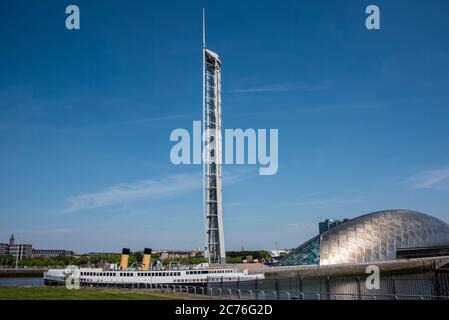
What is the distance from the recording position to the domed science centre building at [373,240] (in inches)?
3797

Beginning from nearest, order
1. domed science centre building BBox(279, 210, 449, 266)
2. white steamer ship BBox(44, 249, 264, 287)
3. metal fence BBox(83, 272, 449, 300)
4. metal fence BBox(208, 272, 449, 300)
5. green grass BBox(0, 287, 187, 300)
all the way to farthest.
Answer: green grass BBox(0, 287, 187, 300)
metal fence BBox(83, 272, 449, 300)
metal fence BBox(208, 272, 449, 300)
white steamer ship BBox(44, 249, 264, 287)
domed science centre building BBox(279, 210, 449, 266)

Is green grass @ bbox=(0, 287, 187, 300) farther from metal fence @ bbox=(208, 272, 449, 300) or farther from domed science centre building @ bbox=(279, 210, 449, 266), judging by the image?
domed science centre building @ bbox=(279, 210, 449, 266)

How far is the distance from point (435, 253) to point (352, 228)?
19.6 metres

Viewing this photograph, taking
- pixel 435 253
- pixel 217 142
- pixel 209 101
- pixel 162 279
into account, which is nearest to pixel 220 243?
pixel 162 279

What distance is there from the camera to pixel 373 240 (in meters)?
99.2

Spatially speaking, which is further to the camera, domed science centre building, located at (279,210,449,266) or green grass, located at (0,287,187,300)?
domed science centre building, located at (279,210,449,266)

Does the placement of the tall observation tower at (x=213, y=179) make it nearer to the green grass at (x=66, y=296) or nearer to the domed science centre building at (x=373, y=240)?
the domed science centre building at (x=373, y=240)

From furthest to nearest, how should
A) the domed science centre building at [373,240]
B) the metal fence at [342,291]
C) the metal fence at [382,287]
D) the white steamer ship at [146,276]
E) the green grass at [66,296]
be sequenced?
1. the domed science centre building at [373,240]
2. the white steamer ship at [146,276]
3. the metal fence at [382,287]
4. the metal fence at [342,291]
5. the green grass at [66,296]

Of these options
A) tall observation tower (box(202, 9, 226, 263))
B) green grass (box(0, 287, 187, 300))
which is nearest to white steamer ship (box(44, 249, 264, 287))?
tall observation tower (box(202, 9, 226, 263))

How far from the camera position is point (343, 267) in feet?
279

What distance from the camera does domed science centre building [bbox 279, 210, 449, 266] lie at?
96.4 meters

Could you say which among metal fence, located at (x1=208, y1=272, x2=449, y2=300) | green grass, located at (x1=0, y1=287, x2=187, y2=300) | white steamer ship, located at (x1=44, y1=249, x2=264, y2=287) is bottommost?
white steamer ship, located at (x1=44, y1=249, x2=264, y2=287)

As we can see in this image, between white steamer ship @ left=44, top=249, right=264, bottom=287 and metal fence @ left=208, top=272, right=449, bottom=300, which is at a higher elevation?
metal fence @ left=208, top=272, right=449, bottom=300

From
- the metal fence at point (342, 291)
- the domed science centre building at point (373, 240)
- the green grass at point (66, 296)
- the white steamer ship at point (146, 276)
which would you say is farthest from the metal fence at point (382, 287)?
the domed science centre building at point (373, 240)
